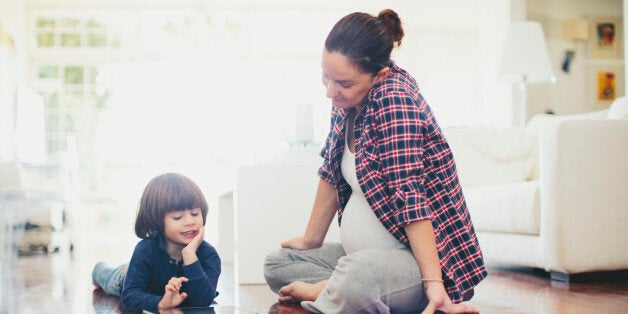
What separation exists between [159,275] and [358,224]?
67 centimetres

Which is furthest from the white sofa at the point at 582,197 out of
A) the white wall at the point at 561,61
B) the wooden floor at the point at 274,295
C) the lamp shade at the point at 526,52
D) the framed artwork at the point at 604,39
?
the framed artwork at the point at 604,39

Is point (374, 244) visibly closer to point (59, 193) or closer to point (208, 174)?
point (208, 174)

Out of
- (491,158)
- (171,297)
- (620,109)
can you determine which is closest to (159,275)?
(171,297)

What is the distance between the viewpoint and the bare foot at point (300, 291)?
7.02 ft

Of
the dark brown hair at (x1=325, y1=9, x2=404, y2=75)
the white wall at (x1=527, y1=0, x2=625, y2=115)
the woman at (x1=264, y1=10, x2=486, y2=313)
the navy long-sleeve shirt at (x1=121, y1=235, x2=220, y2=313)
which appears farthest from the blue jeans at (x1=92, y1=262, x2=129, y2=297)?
the white wall at (x1=527, y1=0, x2=625, y2=115)

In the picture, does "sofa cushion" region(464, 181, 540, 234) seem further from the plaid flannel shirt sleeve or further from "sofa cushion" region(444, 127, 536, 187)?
the plaid flannel shirt sleeve

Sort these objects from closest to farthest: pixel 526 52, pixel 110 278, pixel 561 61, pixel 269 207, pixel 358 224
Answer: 1. pixel 358 224
2. pixel 110 278
3. pixel 269 207
4. pixel 526 52
5. pixel 561 61

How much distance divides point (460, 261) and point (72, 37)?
8276 mm

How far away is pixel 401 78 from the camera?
6.42 feet

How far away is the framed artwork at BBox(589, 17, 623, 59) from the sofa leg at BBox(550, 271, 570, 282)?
6.60m

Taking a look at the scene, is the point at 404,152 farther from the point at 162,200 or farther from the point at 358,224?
the point at 162,200

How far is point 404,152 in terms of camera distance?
183 cm

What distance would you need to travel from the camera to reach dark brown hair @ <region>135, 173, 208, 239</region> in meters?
2.30

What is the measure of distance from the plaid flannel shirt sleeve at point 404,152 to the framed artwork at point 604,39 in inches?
313
